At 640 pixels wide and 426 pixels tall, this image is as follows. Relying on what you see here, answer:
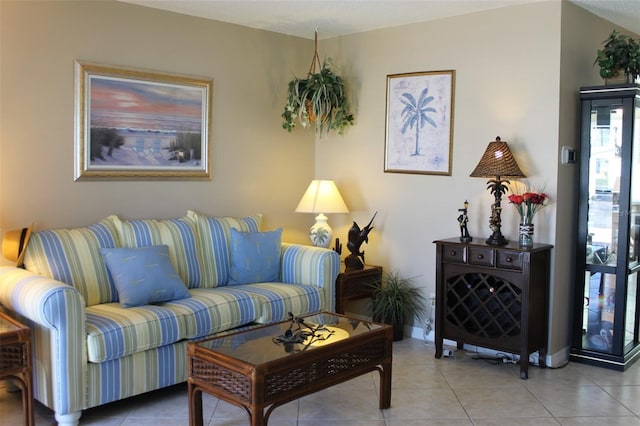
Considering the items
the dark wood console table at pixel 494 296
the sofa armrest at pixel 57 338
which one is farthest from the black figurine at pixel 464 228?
the sofa armrest at pixel 57 338

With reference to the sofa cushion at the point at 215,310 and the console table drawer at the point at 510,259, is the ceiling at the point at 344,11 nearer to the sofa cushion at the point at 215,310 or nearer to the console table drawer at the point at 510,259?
the console table drawer at the point at 510,259

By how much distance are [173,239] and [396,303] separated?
1655 mm

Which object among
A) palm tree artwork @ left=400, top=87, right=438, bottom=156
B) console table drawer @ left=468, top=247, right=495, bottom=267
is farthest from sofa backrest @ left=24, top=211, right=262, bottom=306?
console table drawer @ left=468, top=247, right=495, bottom=267

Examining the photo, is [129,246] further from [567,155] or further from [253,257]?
[567,155]

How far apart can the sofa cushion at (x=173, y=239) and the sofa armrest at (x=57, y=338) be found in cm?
85

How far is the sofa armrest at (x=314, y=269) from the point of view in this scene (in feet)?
14.3

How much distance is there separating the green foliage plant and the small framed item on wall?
5.04 feet

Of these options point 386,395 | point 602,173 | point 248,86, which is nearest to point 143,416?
point 386,395

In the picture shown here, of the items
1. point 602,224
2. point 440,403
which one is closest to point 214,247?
point 440,403

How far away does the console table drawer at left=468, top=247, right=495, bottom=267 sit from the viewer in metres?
4.08

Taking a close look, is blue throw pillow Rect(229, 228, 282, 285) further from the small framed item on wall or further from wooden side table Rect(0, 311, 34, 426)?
wooden side table Rect(0, 311, 34, 426)

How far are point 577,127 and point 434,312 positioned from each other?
162 cm

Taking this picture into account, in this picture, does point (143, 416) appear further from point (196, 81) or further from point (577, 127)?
point (577, 127)

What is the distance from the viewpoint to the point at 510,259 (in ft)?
13.1
